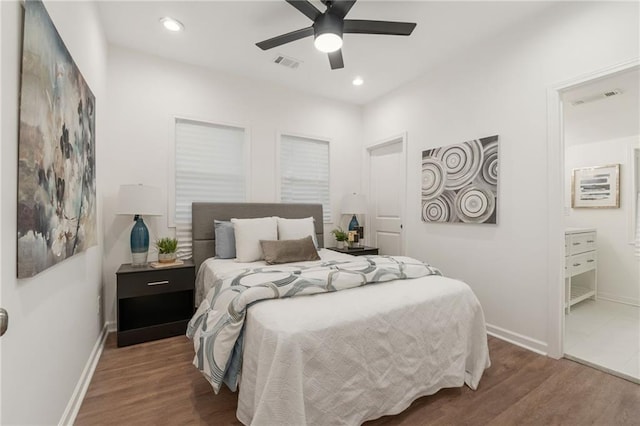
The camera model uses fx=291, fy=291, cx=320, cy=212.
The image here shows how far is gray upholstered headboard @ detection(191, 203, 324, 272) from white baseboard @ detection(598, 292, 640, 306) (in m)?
4.10

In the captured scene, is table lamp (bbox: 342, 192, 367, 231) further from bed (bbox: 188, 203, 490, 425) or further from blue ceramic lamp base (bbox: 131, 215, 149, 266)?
blue ceramic lamp base (bbox: 131, 215, 149, 266)

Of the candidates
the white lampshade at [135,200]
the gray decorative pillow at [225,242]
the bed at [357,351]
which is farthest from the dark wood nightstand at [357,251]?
the white lampshade at [135,200]

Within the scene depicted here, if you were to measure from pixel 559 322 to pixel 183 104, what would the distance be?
4220 mm

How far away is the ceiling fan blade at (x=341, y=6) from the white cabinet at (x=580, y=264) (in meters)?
3.16

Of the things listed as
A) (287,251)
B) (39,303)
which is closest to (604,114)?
(287,251)

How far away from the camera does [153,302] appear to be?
3033 mm

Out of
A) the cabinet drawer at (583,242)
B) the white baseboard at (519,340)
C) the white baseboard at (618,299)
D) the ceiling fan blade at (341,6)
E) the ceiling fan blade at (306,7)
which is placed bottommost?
the white baseboard at (519,340)

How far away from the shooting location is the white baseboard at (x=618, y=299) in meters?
3.60

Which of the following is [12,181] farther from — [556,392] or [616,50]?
[616,50]

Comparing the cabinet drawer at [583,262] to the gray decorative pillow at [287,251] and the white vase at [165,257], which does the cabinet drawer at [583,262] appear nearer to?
the gray decorative pillow at [287,251]

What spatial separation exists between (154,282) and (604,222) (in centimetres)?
548

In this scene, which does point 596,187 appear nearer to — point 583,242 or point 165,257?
point 583,242

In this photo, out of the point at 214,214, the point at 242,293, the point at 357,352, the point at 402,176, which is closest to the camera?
the point at 357,352

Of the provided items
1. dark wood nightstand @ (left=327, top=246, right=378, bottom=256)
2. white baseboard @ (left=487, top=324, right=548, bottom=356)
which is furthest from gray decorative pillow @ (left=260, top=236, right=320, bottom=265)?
white baseboard @ (left=487, top=324, right=548, bottom=356)
